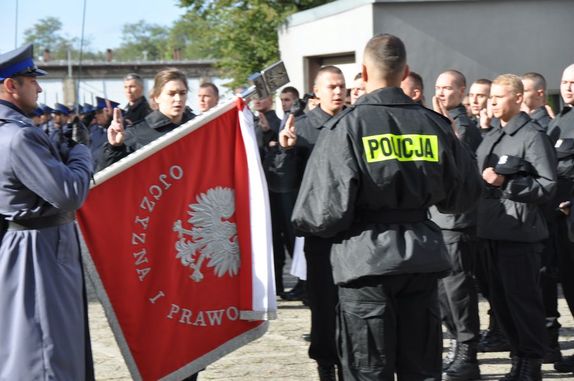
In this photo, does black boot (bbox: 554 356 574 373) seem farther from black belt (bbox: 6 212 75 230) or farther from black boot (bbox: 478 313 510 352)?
black belt (bbox: 6 212 75 230)

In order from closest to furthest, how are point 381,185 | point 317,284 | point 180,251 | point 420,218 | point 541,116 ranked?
point 381,185 → point 420,218 → point 180,251 → point 317,284 → point 541,116

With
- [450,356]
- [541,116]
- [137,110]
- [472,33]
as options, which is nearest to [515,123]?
[450,356]

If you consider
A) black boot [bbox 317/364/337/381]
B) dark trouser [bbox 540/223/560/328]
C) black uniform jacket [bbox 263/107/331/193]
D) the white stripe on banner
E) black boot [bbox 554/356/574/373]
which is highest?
black uniform jacket [bbox 263/107/331/193]

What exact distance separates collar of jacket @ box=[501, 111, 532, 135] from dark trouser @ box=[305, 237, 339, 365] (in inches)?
62.5

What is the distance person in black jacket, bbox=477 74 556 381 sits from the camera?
667 cm

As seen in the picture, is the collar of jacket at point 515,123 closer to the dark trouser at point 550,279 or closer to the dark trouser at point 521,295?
the dark trouser at point 521,295

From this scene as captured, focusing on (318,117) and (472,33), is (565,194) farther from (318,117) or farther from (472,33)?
(472,33)

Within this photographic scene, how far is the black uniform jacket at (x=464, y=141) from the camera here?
23.7 ft

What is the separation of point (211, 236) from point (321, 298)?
861mm

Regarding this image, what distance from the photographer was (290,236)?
10.9 metres

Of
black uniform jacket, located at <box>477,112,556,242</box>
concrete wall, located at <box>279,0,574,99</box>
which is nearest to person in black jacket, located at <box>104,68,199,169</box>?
black uniform jacket, located at <box>477,112,556,242</box>

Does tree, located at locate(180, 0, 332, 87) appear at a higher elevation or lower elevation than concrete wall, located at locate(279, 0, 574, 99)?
higher

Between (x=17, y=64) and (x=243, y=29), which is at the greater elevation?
(x=243, y=29)

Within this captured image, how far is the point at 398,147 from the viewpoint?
491 cm
